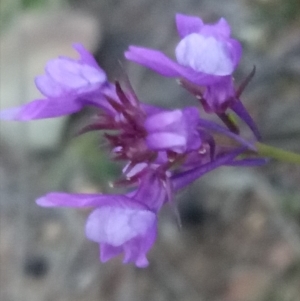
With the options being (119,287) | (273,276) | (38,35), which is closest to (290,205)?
(273,276)

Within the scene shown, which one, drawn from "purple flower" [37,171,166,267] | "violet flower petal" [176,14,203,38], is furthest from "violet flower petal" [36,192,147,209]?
"violet flower petal" [176,14,203,38]

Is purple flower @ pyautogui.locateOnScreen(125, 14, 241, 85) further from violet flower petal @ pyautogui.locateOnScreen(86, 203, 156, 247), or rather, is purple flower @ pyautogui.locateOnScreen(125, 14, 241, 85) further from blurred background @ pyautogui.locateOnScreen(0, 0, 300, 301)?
blurred background @ pyautogui.locateOnScreen(0, 0, 300, 301)

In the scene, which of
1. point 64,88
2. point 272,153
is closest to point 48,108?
point 64,88

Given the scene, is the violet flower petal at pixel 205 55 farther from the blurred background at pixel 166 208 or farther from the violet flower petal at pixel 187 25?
the blurred background at pixel 166 208

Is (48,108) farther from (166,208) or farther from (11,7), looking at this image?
(166,208)

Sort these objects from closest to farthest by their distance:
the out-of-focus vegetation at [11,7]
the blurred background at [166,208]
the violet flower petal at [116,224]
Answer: the violet flower petal at [116,224] < the out-of-focus vegetation at [11,7] < the blurred background at [166,208]

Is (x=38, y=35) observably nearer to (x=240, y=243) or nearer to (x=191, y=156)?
(x=240, y=243)

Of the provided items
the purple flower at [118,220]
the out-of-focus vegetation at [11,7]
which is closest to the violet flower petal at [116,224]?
the purple flower at [118,220]
